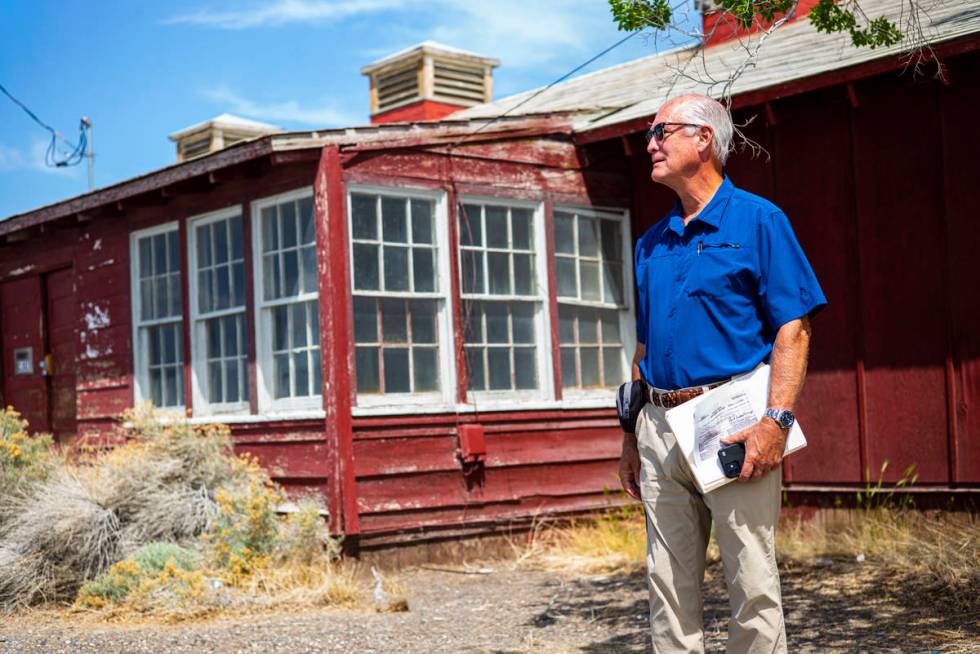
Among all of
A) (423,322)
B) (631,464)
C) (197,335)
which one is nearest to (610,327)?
(423,322)

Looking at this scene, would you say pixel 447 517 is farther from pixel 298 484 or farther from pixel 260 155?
pixel 260 155

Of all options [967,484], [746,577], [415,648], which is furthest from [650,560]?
[967,484]

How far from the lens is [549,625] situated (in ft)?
20.2

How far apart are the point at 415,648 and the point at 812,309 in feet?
10.2

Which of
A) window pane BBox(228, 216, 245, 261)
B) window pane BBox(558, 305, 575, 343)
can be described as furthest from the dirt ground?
window pane BBox(228, 216, 245, 261)

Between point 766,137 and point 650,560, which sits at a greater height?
point 766,137

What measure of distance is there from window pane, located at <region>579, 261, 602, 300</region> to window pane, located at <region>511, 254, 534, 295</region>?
53 cm

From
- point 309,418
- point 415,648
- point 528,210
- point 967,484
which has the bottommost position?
point 415,648

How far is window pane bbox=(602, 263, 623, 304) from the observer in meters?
9.48

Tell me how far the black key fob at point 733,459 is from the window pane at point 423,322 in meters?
5.20

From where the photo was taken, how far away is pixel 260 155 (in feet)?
26.0

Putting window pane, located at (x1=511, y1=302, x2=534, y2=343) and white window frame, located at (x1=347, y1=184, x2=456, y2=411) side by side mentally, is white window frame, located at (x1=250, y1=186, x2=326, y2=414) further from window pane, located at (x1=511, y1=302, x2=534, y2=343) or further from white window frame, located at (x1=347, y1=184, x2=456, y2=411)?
window pane, located at (x1=511, y1=302, x2=534, y2=343)

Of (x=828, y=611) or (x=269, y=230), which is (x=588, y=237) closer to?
(x=269, y=230)

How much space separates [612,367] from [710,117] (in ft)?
19.9
